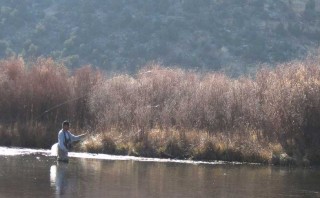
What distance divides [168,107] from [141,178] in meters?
12.0

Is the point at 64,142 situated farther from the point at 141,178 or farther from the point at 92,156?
the point at 141,178

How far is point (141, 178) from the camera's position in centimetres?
2459

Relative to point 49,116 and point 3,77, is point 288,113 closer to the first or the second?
point 49,116

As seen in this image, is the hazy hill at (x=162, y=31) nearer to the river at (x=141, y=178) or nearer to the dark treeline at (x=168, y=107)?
the dark treeline at (x=168, y=107)

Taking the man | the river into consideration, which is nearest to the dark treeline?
the river

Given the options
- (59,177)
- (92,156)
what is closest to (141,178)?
(59,177)

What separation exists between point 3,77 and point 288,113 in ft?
55.4

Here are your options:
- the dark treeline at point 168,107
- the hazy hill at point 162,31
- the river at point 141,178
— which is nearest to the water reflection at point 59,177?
the river at point 141,178

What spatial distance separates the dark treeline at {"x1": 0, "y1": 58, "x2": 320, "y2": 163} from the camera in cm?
3303

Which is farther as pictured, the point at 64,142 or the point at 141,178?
the point at 64,142

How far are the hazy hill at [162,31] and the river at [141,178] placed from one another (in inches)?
1956

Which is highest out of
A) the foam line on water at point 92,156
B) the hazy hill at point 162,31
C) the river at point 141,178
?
the hazy hill at point 162,31

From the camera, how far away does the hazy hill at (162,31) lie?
82938 mm

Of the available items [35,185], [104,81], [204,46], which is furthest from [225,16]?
[35,185]
